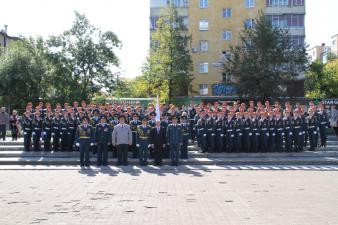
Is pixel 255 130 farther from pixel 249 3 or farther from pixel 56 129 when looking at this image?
pixel 249 3

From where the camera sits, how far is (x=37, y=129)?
19.6 m

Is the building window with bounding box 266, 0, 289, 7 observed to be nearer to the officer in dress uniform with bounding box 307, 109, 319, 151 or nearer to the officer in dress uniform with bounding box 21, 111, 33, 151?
the officer in dress uniform with bounding box 307, 109, 319, 151

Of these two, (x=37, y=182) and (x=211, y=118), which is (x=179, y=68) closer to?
(x=211, y=118)

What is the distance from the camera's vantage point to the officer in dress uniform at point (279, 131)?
19.8 metres

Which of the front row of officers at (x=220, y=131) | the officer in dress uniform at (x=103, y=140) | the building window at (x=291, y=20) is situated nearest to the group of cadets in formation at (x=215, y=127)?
the front row of officers at (x=220, y=131)

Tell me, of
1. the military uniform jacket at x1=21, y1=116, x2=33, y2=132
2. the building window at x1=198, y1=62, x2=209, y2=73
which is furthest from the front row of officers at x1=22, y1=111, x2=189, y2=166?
the building window at x1=198, y1=62, x2=209, y2=73

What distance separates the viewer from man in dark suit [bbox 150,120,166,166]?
17.5 meters

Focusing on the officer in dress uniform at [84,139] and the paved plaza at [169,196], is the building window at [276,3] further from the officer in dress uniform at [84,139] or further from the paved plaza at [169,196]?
the officer in dress uniform at [84,139]

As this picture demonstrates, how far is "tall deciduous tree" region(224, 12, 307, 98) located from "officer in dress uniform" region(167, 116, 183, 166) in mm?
25814

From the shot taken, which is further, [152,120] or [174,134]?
[152,120]

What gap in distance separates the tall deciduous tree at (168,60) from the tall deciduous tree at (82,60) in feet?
19.1

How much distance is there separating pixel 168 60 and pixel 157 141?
3145cm

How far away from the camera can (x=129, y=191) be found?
1173 cm

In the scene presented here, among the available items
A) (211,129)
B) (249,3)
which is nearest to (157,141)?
(211,129)
